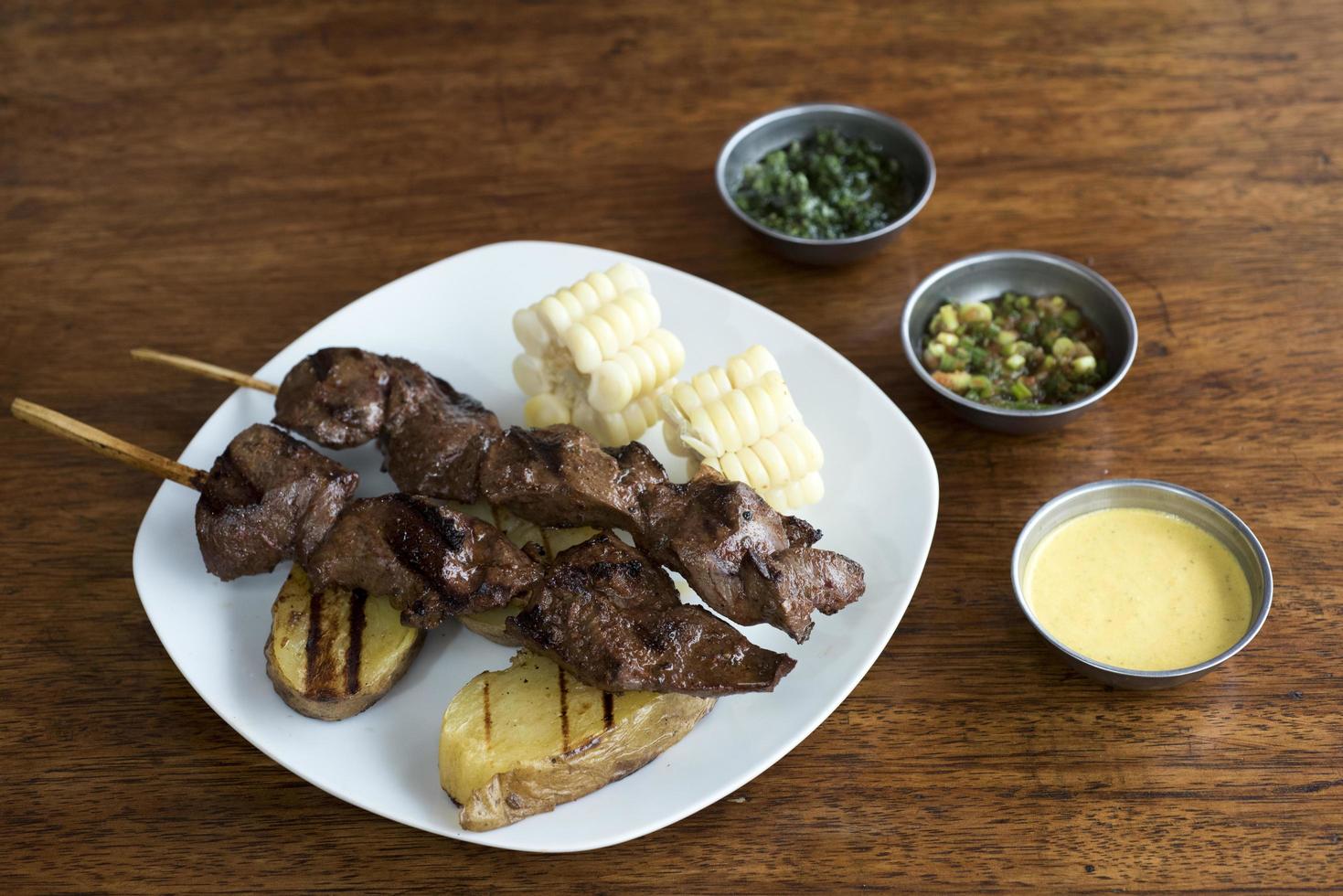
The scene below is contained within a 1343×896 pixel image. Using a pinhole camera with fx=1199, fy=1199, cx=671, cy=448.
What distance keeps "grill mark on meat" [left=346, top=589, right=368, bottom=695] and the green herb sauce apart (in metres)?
2.20

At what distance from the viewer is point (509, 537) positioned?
362cm

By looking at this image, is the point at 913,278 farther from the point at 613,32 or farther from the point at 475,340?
the point at 613,32

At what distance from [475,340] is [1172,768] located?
2635 millimetres

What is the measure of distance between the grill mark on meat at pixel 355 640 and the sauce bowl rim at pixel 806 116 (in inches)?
80.2

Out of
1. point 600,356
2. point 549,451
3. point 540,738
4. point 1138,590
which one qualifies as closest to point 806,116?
point 600,356

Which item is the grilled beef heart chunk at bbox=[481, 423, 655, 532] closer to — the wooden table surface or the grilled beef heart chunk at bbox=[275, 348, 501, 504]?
the grilled beef heart chunk at bbox=[275, 348, 501, 504]

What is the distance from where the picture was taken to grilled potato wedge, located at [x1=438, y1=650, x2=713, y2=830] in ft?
9.75

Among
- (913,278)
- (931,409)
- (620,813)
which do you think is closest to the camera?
(620,813)

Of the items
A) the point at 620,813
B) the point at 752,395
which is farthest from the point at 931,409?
the point at 620,813

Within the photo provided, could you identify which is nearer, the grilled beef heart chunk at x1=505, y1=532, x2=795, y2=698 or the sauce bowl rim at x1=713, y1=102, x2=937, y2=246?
the grilled beef heart chunk at x1=505, y1=532, x2=795, y2=698

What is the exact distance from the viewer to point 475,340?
4.31 meters

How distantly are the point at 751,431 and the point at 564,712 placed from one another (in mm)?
984

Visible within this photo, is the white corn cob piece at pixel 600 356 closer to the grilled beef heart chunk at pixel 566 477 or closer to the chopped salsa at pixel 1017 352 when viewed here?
the grilled beef heart chunk at pixel 566 477

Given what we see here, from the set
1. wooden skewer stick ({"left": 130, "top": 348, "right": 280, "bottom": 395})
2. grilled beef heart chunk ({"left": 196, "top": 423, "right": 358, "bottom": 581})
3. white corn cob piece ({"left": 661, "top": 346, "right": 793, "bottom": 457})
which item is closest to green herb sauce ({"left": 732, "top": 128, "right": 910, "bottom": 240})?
white corn cob piece ({"left": 661, "top": 346, "right": 793, "bottom": 457})
